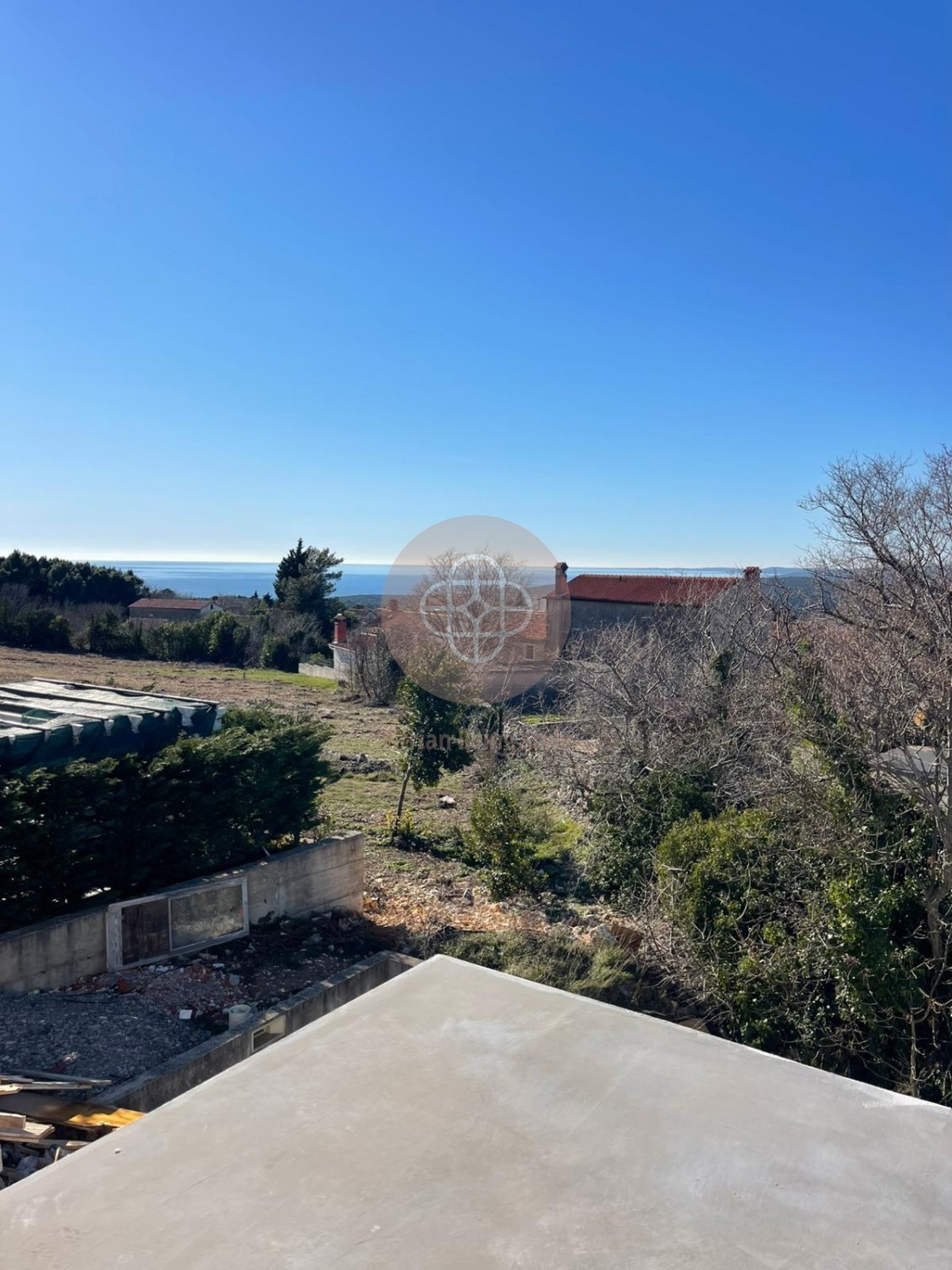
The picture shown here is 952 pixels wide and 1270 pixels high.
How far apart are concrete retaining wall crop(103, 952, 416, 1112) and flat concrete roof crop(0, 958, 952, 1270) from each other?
2157 mm

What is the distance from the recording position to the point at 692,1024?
7277mm

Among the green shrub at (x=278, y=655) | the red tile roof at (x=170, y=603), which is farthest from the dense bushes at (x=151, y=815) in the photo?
the red tile roof at (x=170, y=603)

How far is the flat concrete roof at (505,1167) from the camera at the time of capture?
2.33 m

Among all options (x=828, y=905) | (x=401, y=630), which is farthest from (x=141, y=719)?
(x=401, y=630)

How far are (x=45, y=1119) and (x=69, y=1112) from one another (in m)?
0.14

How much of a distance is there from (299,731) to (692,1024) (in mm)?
5058

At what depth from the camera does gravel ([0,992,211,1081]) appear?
5.82m

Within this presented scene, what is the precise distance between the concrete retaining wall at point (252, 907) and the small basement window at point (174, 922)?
0.33 feet

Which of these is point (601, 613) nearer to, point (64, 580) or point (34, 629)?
point (34, 629)

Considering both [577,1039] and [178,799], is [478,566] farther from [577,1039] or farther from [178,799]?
[577,1039]

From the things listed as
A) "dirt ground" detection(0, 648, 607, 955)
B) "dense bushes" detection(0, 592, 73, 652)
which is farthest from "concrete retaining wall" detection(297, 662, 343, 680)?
"dense bushes" detection(0, 592, 73, 652)

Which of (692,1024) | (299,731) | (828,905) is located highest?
(299,731)

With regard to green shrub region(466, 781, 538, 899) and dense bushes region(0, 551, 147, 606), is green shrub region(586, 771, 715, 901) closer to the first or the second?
green shrub region(466, 781, 538, 899)

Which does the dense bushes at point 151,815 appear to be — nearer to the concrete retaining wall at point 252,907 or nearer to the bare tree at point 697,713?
the concrete retaining wall at point 252,907
